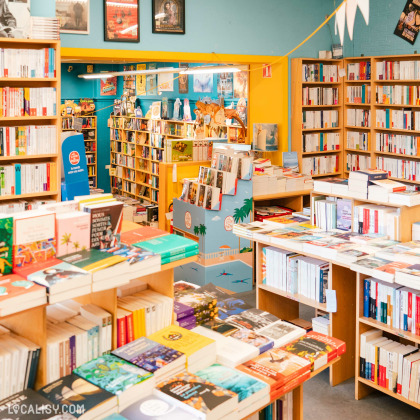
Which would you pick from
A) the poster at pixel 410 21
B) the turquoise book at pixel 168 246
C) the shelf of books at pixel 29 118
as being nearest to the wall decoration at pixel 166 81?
the poster at pixel 410 21

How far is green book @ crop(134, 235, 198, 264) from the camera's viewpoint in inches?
105

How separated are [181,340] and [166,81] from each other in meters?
9.26

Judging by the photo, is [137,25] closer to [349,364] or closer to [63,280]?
[349,364]

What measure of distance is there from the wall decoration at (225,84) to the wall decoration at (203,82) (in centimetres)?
27

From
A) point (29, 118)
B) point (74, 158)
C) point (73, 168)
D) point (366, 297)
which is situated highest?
point (29, 118)

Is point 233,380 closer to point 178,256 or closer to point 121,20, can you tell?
point 178,256

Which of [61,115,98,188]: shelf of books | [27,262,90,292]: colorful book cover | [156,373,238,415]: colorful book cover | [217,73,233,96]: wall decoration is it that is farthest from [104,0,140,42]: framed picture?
[61,115,98,188]: shelf of books

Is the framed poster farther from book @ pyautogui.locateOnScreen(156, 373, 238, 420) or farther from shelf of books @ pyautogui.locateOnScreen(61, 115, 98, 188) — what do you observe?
shelf of books @ pyautogui.locateOnScreen(61, 115, 98, 188)

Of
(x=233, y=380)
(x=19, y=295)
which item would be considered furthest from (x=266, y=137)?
(x=19, y=295)

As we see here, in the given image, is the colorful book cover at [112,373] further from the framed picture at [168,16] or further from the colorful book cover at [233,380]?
the framed picture at [168,16]

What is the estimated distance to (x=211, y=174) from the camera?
6430 millimetres

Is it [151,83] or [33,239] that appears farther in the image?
[151,83]

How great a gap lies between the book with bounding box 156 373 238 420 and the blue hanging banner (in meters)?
3.98

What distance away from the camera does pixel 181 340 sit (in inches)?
106
